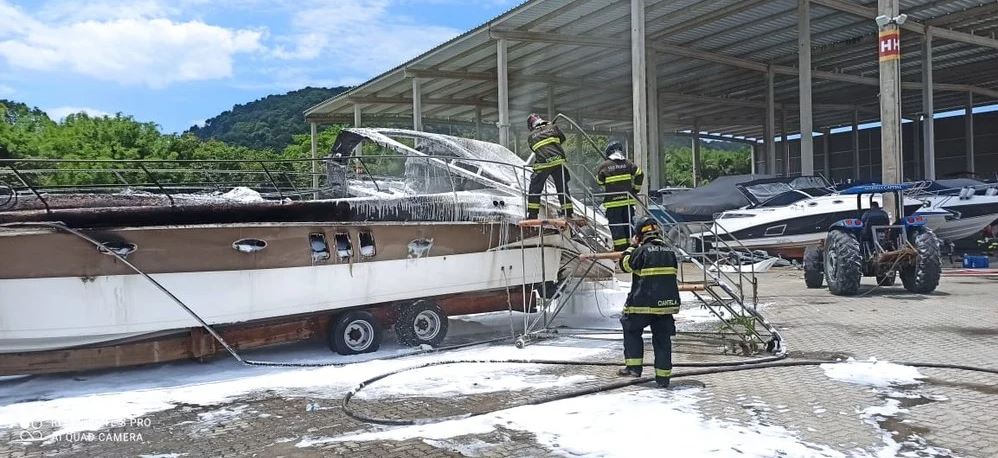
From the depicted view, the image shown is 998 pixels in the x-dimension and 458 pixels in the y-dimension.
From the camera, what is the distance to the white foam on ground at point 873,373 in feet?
20.0

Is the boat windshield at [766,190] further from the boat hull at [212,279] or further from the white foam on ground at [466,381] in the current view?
the white foam on ground at [466,381]

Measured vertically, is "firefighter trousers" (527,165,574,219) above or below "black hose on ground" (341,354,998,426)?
above

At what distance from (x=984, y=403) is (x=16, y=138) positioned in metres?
31.1

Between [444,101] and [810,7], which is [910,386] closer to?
[810,7]

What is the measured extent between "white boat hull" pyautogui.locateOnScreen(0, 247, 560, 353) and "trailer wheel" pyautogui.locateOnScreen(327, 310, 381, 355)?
0.54 feet

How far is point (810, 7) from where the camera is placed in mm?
21719

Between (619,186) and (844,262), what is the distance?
14.9 ft

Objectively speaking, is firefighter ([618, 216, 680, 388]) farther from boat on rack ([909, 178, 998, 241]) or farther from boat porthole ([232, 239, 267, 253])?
boat on rack ([909, 178, 998, 241])

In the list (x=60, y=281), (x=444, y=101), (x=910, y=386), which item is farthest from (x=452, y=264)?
(x=444, y=101)

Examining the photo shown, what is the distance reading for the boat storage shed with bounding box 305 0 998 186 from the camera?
21.8 metres

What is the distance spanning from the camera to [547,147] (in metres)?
9.01

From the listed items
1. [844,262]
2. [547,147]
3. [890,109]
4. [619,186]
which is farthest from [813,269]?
[547,147]

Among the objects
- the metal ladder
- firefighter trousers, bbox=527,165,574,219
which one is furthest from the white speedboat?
firefighter trousers, bbox=527,165,574,219

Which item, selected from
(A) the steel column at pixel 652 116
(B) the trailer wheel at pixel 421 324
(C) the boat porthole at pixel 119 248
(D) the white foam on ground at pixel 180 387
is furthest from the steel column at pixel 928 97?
(C) the boat porthole at pixel 119 248
